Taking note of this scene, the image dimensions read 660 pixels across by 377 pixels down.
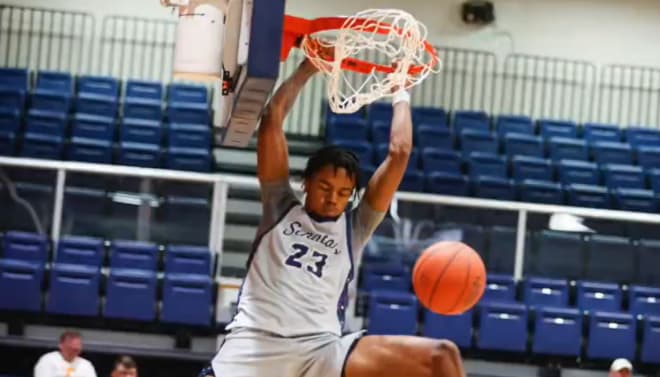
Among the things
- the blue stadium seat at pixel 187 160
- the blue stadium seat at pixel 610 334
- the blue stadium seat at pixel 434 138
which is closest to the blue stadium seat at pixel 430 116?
the blue stadium seat at pixel 434 138

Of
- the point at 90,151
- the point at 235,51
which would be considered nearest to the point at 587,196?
the point at 90,151

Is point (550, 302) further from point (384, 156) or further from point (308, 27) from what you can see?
point (308, 27)

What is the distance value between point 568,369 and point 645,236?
1883mm

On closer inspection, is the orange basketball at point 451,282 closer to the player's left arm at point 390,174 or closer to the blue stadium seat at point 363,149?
the player's left arm at point 390,174

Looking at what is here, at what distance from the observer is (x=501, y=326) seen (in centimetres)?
1160

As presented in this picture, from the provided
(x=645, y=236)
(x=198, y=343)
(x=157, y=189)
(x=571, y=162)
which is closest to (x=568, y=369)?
(x=645, y=236)

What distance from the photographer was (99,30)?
605 inches

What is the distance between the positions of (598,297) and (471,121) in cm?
341

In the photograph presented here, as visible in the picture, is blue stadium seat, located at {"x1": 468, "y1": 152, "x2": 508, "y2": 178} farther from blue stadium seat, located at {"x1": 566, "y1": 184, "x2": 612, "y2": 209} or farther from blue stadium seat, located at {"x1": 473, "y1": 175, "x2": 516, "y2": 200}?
blue stadium seat, located at {"x1": 566, "y1": 184, "x2": 612, "y2": 209}

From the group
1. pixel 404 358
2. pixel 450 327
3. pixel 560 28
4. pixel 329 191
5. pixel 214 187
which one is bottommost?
pixel 450 327

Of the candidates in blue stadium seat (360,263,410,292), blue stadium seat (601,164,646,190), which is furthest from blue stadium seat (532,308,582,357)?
blue stadium seat (601,164,646,190)

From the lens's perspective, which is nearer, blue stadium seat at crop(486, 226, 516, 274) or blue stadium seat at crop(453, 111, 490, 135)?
blue stadium seat at crop(486, 226, 516, 274)

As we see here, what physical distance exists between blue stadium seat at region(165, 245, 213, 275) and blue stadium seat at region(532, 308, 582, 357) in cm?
334

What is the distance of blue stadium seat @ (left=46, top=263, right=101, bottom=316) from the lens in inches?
446
